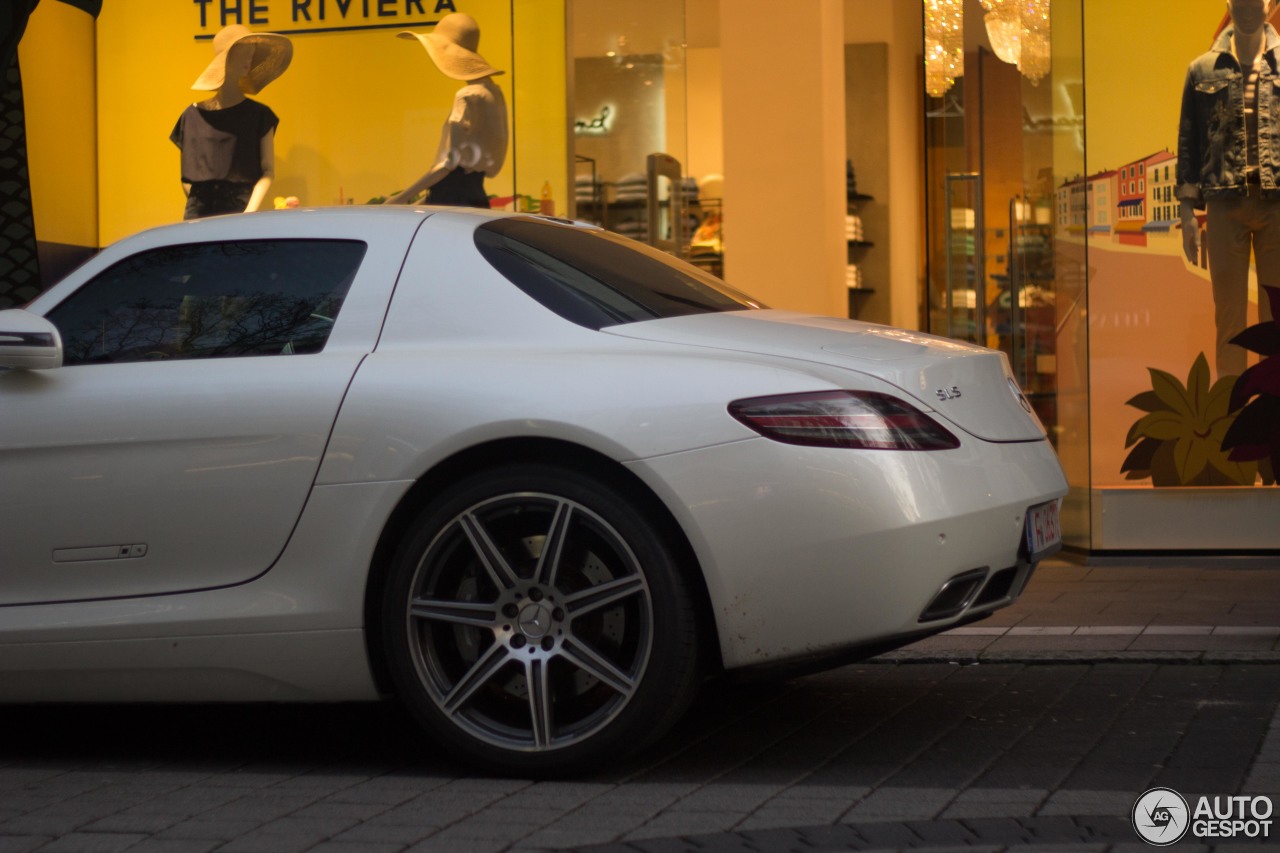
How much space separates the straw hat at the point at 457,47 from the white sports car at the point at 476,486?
17.7ft

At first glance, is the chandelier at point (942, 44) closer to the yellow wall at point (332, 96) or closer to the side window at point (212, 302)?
the yellow wall at point (332, 96)

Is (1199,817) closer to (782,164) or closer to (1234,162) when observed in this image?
(1234,162)

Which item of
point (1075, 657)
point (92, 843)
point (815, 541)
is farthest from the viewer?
point (1075, 657)

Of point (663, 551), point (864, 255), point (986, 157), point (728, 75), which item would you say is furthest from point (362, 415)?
point (864, 255)

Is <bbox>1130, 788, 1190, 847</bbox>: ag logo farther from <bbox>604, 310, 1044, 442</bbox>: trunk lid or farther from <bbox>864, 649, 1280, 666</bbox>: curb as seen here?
<bbox>864, 649, 1280, 666</bbox>: curb

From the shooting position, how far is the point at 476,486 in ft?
13.8

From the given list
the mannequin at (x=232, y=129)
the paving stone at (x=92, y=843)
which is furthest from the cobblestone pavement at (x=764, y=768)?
the mannequin at (x=232, y=129)

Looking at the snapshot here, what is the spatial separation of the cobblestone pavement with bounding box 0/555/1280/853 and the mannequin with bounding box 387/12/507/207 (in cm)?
488

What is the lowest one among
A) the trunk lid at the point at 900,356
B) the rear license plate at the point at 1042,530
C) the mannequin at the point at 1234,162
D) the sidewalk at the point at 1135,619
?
the sidewalk at the point at 1135,619

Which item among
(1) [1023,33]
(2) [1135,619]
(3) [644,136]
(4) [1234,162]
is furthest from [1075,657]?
(3) [644,136]

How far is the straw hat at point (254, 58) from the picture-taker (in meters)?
10.2

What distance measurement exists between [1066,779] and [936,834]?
630 mm

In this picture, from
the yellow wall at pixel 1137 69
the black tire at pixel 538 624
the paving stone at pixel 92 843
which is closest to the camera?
the paving stone at pixel 92 843

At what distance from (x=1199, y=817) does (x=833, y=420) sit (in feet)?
3.89
